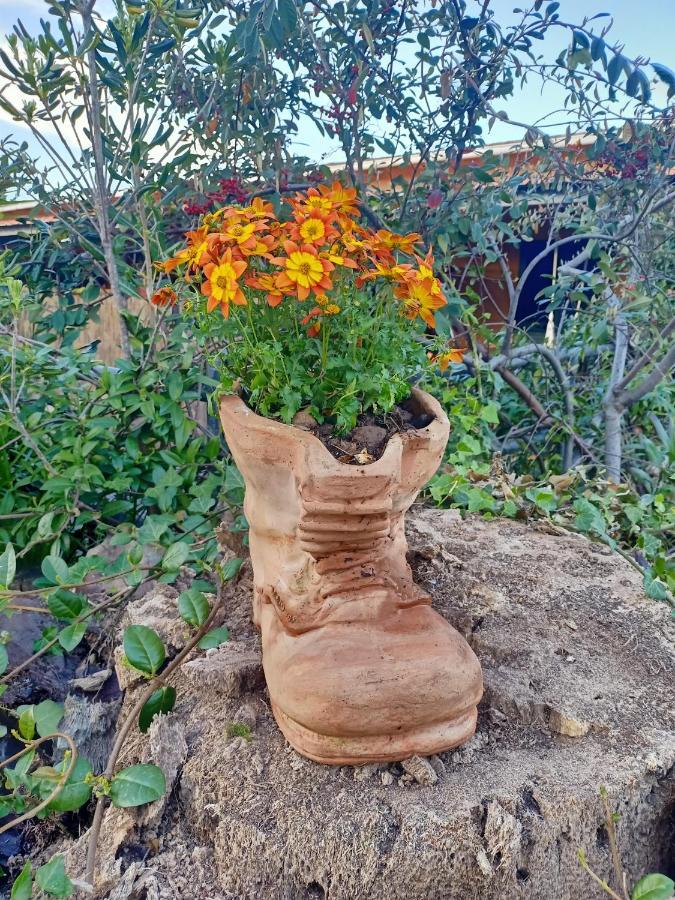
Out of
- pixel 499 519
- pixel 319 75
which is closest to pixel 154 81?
pixel 319 75

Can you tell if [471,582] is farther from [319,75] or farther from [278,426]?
[319,75]

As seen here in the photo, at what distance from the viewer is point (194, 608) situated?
125cm

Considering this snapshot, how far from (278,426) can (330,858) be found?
63 cm

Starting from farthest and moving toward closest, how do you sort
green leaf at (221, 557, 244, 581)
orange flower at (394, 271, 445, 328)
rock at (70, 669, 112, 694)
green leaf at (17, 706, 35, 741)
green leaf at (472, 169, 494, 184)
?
1. green leaf at (472, 169, 494, 184)
2. rock at (70, 669, 112, 694)
3. green leaf at (221, 557, 244, 581)
4. orange flower at (394, 271, 445, 328)
5. green leaf at (17, 706, 35, 741)

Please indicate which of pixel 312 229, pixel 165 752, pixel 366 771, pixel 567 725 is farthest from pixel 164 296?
pixel 567 725

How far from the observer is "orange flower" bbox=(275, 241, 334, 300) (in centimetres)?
110

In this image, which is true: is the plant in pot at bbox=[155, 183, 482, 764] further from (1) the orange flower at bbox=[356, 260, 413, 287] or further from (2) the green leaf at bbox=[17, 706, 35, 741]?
(2) the green leaf at bbox=[17, 706, 35, 741]

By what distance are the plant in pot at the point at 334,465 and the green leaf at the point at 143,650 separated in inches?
7.4

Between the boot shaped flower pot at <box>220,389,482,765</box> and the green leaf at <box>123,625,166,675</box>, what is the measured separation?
0.59ft

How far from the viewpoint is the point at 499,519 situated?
1.99 metres

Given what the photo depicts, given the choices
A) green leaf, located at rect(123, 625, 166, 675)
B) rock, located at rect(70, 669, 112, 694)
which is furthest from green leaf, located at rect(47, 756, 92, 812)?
rock, located at rect(70, 669, 112, 694)

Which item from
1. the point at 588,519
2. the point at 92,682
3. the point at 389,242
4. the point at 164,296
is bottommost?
the point at 92,682

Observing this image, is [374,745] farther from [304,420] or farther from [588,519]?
[588,519]

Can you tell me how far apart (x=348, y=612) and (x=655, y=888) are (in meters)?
0.52
